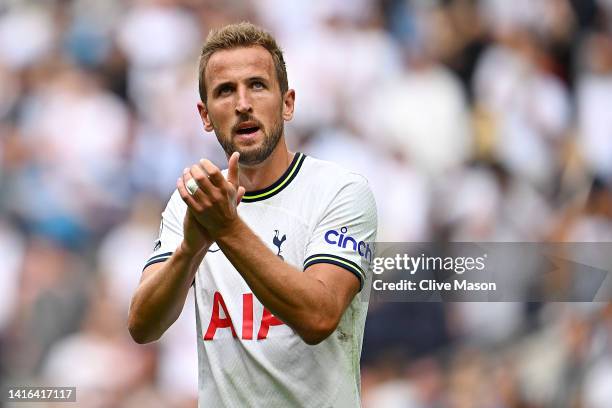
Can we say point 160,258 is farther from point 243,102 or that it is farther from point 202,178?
point 202,178

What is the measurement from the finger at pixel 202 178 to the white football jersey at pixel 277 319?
45cm

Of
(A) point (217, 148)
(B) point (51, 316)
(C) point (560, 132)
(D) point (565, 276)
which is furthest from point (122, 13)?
(D) point (565, 276)

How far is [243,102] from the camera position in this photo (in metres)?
2.48

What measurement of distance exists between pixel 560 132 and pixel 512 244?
0.60 meters

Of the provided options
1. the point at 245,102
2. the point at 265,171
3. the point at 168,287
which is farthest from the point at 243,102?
the point at 168,287

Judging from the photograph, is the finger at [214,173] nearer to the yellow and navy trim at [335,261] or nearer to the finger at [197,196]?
the finger at [197,196]

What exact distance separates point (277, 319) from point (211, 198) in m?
0.52

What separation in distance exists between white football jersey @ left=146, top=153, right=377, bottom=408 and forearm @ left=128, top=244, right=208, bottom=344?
0.52ft

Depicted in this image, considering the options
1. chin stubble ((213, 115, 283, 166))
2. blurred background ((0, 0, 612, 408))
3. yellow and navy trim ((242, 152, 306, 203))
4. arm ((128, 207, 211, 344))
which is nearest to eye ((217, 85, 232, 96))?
chin stubble ((213, 115, 283, 166))

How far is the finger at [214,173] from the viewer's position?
2.00 meters

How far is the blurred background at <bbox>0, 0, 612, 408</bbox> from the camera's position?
14.8 ft

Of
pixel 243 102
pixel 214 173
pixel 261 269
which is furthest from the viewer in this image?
pixel 243 102

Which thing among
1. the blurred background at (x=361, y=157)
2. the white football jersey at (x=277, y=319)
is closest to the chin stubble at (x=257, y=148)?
the white football jersey at (x=277, y=319)

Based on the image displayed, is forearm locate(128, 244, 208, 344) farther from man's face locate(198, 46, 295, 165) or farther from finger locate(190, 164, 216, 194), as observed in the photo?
man's face locate(198, 46, 295, 165)
